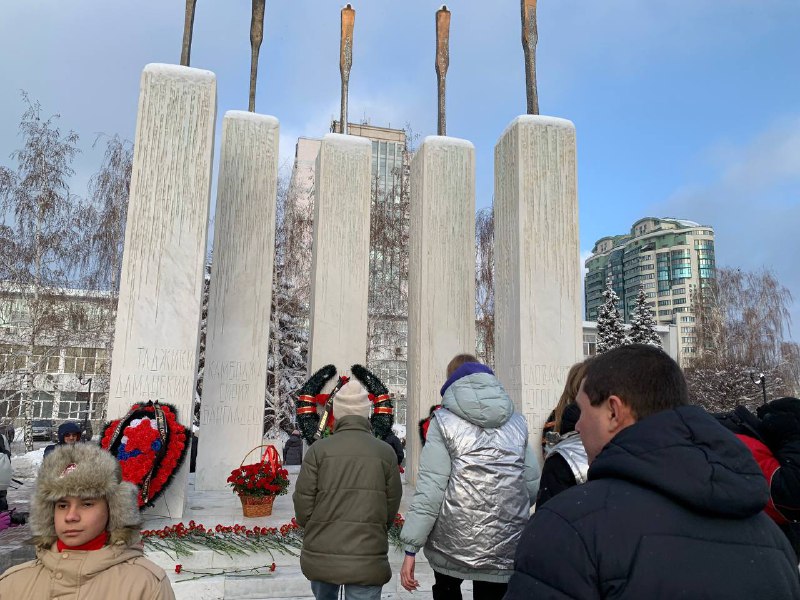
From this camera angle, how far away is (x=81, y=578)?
5.92ft

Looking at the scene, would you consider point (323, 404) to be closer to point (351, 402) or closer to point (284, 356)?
point (351, 402)

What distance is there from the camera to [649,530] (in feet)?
3.70

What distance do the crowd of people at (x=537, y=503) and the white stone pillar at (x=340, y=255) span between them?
6.33 metres

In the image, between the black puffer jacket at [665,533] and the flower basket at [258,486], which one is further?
the flower basket at [258,486]

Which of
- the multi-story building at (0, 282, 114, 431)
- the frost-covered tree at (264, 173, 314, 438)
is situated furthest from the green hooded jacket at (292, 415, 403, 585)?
the frost-covered tree at (264, 173, 314, 438)

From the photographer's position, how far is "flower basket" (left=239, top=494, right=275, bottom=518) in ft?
22.5

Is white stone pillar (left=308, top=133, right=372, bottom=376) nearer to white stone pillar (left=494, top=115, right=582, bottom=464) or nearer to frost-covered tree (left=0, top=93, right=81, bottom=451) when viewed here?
white stone pillar (left=494, top=115, right=582, bottom=464)

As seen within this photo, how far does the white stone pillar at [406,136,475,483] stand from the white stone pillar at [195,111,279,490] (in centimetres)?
268

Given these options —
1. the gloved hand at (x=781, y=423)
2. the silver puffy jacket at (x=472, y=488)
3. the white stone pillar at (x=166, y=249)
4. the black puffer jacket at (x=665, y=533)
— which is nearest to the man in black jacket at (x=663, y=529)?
the black puffer jacket at (x=665, y=533)

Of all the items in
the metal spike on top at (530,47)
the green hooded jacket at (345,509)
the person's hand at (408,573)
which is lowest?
the person's hand at (408,573)

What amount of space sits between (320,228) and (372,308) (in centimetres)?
1131

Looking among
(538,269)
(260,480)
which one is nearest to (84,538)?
(260,480)

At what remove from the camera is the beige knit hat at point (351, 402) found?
3.37 meters

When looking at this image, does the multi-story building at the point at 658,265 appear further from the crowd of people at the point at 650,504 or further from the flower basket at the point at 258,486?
the crowd of people at the point at 650,504
